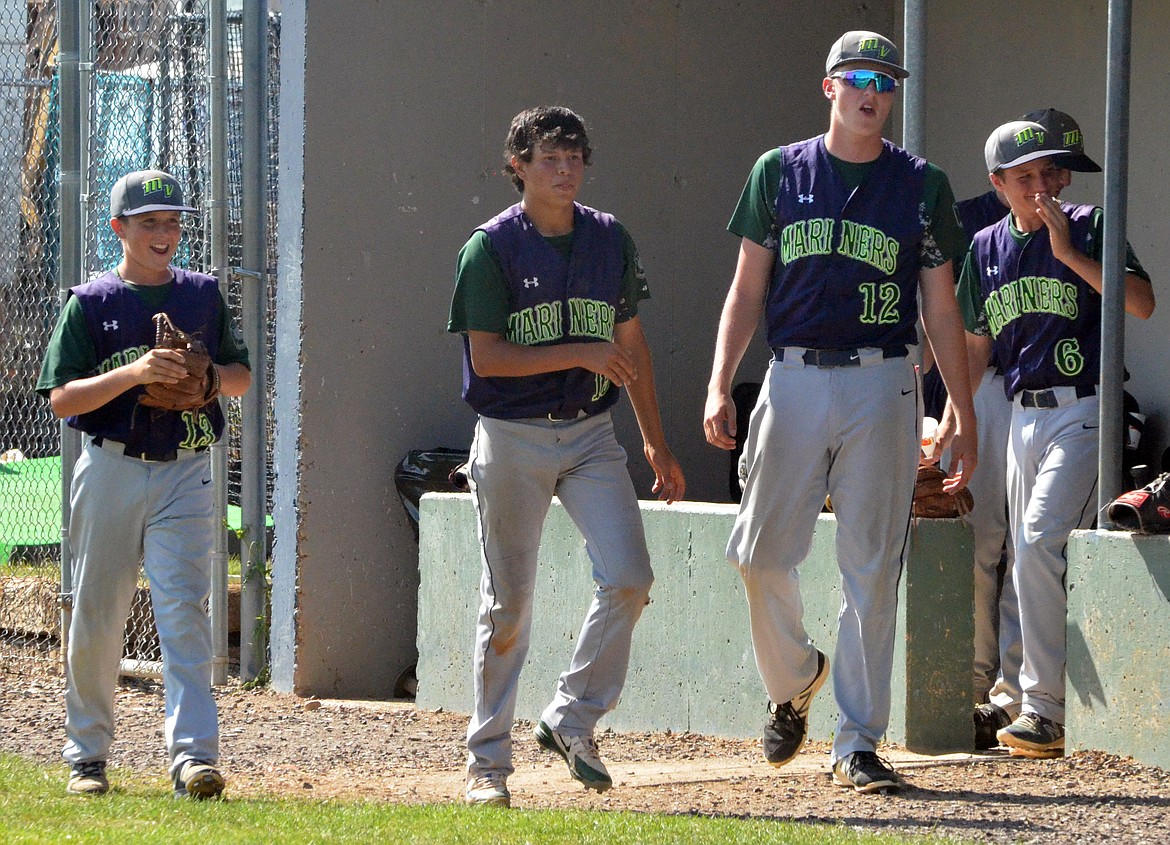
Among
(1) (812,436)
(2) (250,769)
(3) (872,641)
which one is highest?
(1) (812,436)

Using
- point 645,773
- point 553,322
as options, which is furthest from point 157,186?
point 645,773

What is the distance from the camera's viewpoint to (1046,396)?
19.9 ft

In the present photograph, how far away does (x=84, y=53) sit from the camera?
816 centimetres

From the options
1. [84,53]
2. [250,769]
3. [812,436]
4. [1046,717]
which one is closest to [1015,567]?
[1046,717]

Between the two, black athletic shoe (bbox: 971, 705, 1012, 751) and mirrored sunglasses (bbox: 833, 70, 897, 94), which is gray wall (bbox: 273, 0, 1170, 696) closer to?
black athletic shoe (bbox: 971, 705, 1012, 751)

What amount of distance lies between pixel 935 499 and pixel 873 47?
1.76m

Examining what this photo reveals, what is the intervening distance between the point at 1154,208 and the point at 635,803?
466cm

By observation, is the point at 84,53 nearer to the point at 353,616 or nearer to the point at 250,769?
the point at 353,616

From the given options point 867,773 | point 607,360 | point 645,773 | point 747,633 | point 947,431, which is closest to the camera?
point 607,360

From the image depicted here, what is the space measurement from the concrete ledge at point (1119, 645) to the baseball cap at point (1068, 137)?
1401 mm

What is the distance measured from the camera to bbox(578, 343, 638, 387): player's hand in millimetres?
4902

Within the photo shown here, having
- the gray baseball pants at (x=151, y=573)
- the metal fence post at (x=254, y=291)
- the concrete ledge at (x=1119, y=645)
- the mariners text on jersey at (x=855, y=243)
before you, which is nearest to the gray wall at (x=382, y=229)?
the metal fence post at (x=254, y=291)

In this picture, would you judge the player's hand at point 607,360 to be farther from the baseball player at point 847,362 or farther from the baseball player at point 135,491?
the baseball player at point 135,491

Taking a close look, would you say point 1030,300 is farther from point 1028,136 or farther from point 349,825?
point 349,825
